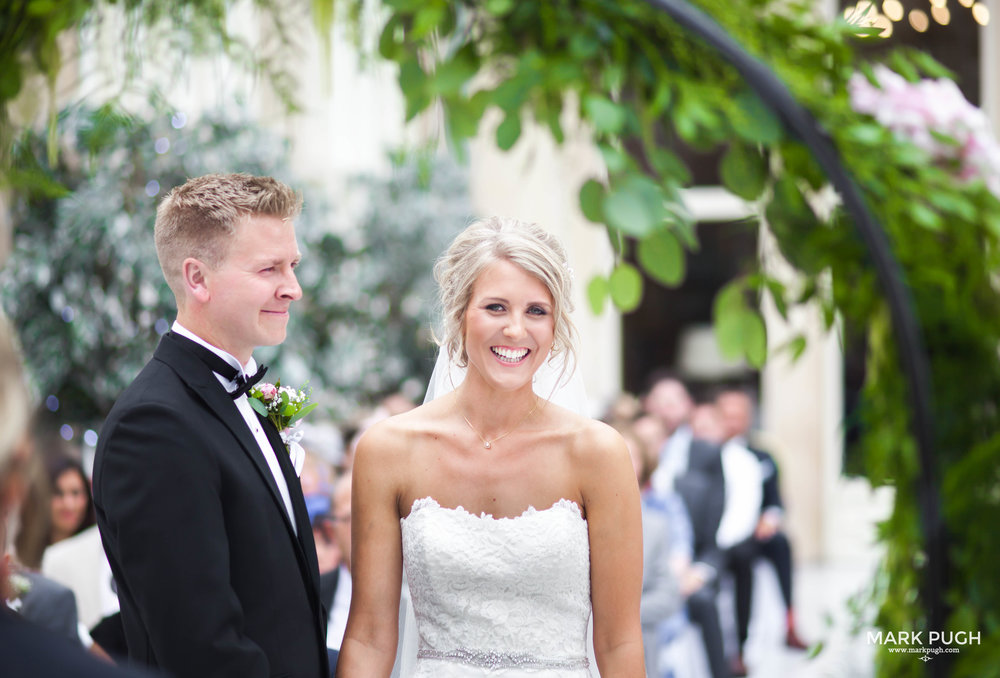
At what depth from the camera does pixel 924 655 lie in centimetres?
183

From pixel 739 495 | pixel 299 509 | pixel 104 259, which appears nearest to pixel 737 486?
pixel 739 495

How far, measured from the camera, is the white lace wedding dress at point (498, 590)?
2.51 m

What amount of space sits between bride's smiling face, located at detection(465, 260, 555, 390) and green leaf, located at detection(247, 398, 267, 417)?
0.54 meters

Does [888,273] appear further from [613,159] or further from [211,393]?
[211,393]

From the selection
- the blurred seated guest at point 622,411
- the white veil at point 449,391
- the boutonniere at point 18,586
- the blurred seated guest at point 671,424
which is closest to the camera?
the white veil at point 449,391

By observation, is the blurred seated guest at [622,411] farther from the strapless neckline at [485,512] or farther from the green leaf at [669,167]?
the green leaf at [669,167]

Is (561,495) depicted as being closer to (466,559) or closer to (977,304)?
(466,559)

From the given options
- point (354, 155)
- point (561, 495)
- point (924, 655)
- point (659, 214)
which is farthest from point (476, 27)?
point (354, 155)

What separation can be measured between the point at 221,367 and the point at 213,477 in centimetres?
30

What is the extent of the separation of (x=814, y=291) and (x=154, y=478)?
4.36 feet

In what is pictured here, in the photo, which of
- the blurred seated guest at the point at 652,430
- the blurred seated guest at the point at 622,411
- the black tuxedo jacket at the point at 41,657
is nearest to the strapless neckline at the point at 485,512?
the black tuxedo jacket at the point at 41,657

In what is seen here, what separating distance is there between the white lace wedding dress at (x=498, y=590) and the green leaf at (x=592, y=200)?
1.00 meters

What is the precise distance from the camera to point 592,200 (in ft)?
5.75

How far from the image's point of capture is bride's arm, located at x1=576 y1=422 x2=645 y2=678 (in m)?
2.48
